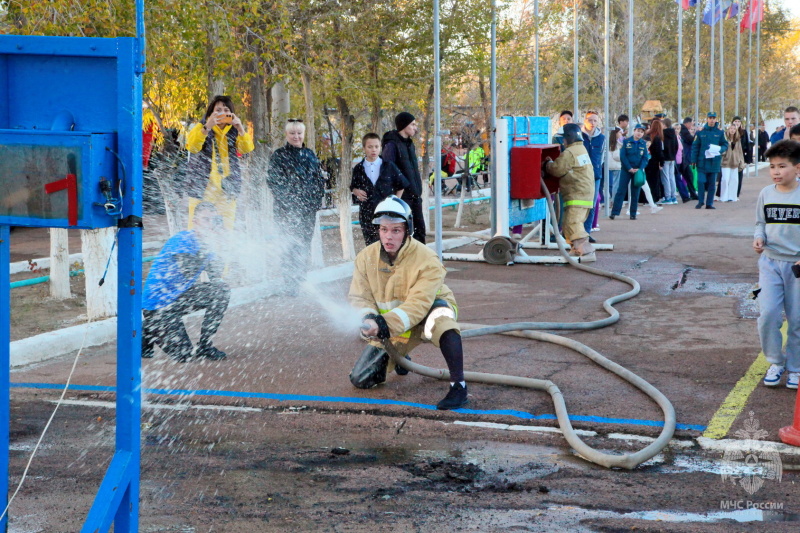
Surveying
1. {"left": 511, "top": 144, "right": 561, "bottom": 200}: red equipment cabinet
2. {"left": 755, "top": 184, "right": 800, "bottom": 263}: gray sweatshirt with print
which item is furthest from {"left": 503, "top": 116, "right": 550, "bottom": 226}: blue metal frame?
{"left": 755, "top": 184, "right": 800, "bottom": 263}: gray sweatshirt with print

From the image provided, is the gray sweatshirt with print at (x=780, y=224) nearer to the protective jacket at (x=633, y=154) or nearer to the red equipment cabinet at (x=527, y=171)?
the red equipment cabinet at (x=527, y=171)

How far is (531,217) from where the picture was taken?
13.6 m

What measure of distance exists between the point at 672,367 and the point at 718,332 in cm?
145

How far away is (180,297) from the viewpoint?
721cm

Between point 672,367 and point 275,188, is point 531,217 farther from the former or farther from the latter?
point 672,367

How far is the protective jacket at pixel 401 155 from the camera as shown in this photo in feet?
34.6

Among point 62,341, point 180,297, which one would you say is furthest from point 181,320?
point 62,341

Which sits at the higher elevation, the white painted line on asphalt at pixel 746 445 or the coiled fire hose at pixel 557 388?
the coiled fire hose at pixel 557 388

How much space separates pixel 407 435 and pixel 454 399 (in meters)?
0.57

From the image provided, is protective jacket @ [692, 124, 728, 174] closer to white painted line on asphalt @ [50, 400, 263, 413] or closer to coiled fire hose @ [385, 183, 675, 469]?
coiled fire hose @ [385, 183, 675, 469]

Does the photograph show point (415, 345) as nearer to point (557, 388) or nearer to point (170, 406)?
point (557, 388)

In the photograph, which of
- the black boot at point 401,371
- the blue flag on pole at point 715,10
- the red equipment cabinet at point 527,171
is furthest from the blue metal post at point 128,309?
Answer: the blue flag on pole at point 715,10

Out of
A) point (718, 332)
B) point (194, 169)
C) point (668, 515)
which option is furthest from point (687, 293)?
point (668, 515)

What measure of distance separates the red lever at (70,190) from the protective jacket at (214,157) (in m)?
5.27
